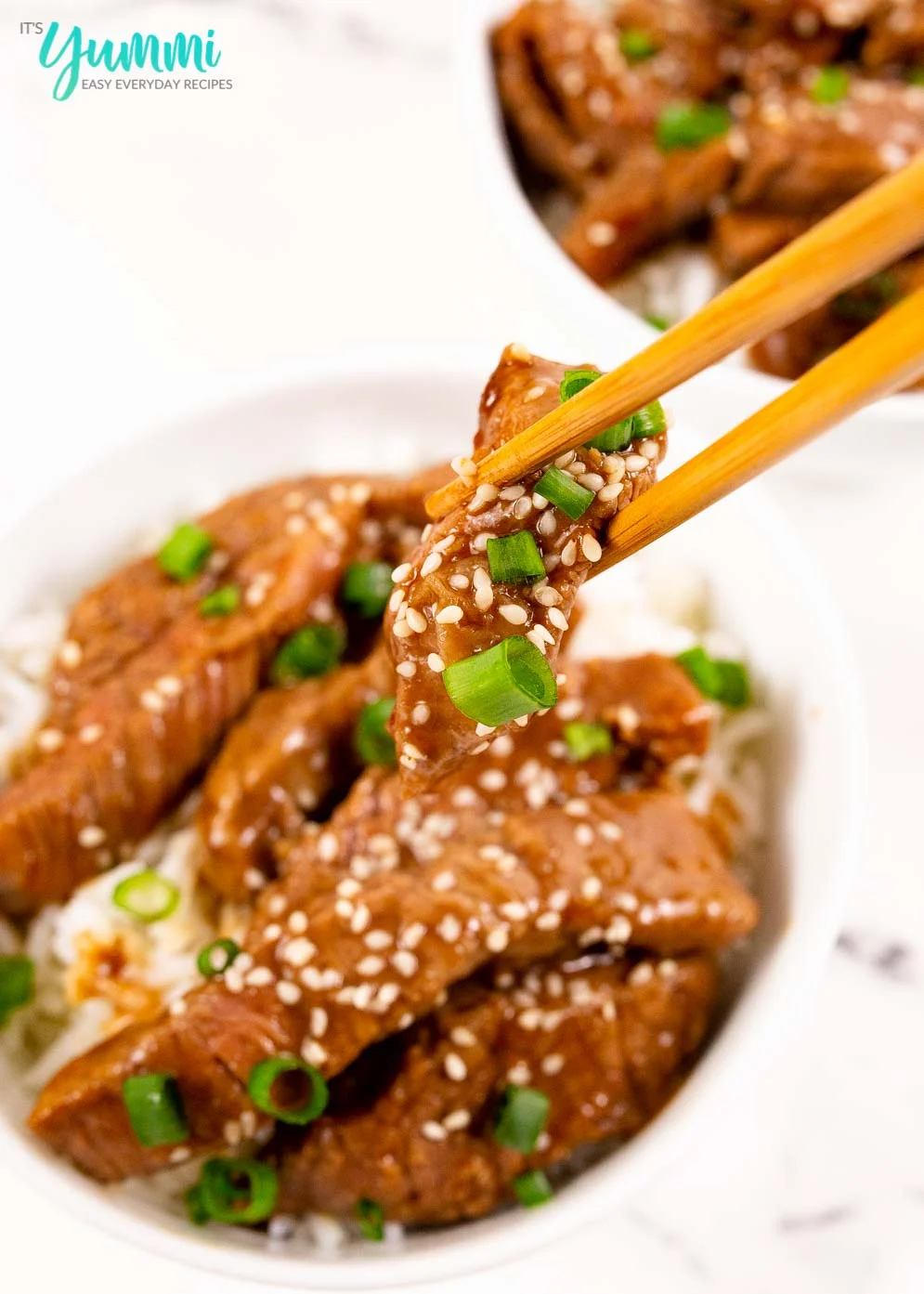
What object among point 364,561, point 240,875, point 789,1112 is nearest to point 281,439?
point 364,561

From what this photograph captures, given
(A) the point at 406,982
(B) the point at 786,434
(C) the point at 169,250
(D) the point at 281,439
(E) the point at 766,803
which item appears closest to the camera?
(B) the point at 786,434

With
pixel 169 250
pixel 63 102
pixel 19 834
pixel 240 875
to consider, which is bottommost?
pixel 240 875

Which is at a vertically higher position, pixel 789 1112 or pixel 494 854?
pixel 494 854

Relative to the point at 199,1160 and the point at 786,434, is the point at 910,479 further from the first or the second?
the point at 199,1160

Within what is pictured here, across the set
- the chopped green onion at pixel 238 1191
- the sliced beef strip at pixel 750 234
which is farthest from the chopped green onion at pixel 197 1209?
the sliced beef strip at pixel 750 234

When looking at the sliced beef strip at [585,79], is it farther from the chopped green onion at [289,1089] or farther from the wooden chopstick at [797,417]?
the chopped green onion at [289,1089]

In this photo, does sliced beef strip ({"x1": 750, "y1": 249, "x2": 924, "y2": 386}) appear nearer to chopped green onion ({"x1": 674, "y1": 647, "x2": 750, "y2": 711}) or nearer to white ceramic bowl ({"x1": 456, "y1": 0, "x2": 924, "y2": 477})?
white ceramic bowl ({"x1": 456, "y1": 0, "x2": 924, "y2": 477})

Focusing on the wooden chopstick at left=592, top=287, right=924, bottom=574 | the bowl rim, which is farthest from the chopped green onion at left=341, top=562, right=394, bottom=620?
the wooden chopstick at left=592, top=287, right=924, bottom=574

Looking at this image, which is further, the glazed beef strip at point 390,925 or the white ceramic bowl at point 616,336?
the white ceramic bowl at point 616,336
